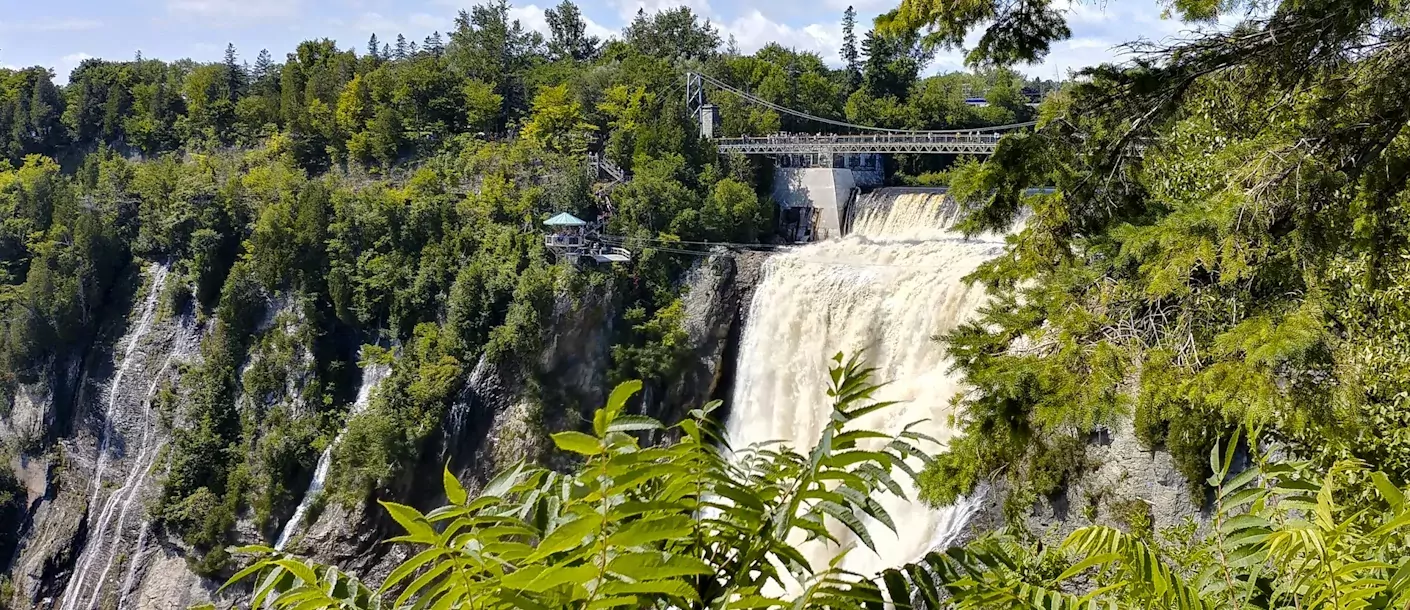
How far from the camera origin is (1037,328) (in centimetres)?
472

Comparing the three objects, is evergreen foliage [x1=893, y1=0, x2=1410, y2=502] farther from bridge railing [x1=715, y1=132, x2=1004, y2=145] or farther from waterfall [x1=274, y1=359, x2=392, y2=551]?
waterfall [x1=274, y1=359, x2=392, y2=551]

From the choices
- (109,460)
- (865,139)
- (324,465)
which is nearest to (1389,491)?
(324,465)

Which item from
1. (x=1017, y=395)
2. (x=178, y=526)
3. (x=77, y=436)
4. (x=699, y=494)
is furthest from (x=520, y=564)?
(x=77, y=436)

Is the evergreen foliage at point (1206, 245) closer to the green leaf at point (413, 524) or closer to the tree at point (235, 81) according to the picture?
the green leaf at point (413, 524)


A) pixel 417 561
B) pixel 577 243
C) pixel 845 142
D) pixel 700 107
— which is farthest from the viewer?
pixel 700 107

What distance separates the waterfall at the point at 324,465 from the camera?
1962cm

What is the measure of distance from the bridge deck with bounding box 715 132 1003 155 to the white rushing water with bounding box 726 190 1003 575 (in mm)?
1566

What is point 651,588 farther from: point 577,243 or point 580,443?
point 577,243

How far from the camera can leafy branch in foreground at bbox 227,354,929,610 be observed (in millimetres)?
994

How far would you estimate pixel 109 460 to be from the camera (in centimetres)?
2356

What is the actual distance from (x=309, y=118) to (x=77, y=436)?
11170 mm

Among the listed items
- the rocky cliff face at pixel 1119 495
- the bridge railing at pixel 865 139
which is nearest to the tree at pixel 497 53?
the bridge railing at pixel 865 139

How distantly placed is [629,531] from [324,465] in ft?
69.8

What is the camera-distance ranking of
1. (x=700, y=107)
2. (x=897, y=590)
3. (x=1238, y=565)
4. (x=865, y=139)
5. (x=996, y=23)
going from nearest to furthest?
(x=897, y=590), (x=1238, y=565), (x=996, y=23), (x=865, y=139), (x=700, y=107)
